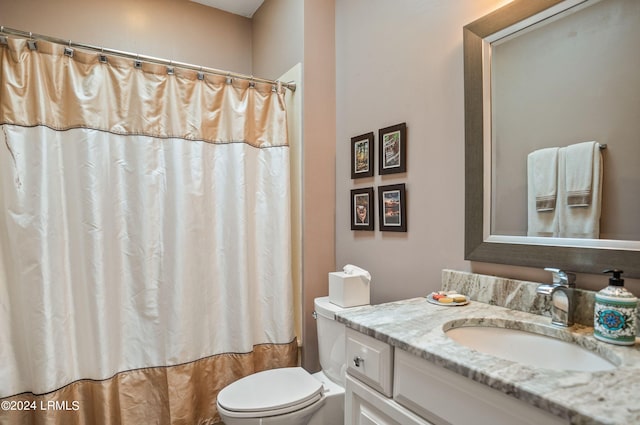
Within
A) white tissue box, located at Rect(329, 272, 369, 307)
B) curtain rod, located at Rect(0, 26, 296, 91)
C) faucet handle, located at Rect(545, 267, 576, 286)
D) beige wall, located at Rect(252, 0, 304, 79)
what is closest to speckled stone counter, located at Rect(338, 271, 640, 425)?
faucet handle, located at Rect(545, 267, 576, 286)

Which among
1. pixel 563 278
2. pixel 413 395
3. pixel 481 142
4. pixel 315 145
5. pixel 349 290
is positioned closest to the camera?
pixel 413 395

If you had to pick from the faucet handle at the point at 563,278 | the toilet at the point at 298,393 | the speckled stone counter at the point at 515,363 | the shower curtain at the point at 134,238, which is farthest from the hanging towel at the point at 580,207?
the shower curtain at the point at 134,238

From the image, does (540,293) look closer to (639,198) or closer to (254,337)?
(639,198)

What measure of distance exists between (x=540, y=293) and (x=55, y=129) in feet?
6.57

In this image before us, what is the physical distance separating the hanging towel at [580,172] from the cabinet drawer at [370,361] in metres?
0.72

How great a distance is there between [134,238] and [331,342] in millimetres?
1093

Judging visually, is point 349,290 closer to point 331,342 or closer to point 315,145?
point 331,342

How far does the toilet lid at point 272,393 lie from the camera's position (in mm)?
1387

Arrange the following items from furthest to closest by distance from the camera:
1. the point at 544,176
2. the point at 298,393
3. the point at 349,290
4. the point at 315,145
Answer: the point at 315,145 → the point at 349,290 → the point at 298,393 → the point at 544,176

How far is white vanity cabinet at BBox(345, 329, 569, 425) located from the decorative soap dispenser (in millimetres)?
383

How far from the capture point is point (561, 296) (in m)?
0.96

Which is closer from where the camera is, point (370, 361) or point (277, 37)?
point (370, 361)

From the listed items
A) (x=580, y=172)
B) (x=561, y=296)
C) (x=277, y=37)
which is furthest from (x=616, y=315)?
(x=277, y=37)

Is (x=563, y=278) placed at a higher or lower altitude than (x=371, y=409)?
higher
